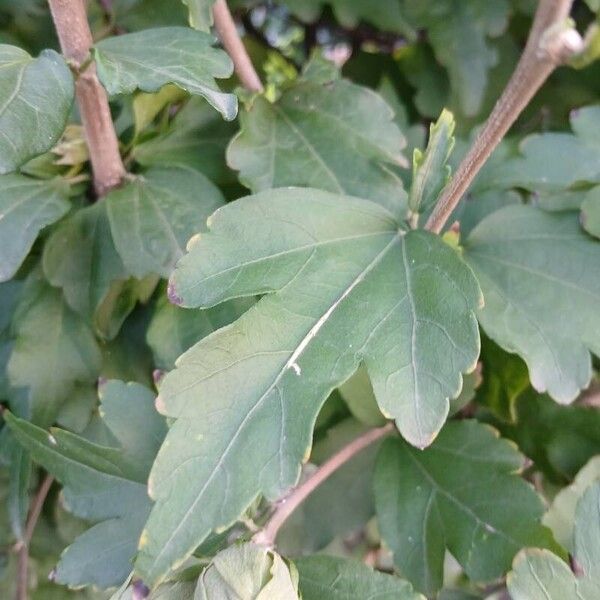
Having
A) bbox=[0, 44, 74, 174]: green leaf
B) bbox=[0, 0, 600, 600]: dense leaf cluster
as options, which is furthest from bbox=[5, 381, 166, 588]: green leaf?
bbox=[0, 44, 74, 174]: green leaf

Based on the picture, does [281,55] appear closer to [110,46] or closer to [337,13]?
[337,13]

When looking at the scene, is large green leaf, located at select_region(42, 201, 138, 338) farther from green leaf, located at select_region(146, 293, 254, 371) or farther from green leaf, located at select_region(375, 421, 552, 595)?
green leaf, located at select_region(375, 421, 552, 595)

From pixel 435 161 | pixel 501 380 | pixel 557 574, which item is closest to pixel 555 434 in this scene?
pixel 501 380

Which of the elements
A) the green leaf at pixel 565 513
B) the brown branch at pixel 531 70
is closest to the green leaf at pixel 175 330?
the brown branch at pixel 531 70

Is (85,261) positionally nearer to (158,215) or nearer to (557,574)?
(158,215)

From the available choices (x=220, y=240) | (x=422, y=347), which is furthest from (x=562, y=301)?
(x=220, y=240)

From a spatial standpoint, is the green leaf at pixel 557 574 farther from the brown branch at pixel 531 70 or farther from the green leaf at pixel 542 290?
the brown branch at pixel 531 70
